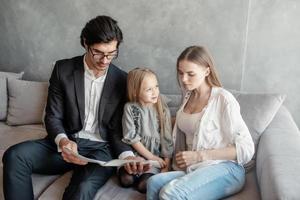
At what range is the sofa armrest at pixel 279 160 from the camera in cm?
140

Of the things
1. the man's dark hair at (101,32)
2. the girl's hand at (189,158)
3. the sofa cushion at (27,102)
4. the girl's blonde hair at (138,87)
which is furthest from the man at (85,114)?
the sofa cushion at (27,102)

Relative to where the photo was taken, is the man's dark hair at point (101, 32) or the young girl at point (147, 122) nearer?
the man's dark hair at point (101, 32)

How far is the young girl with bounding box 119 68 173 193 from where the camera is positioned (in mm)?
1897

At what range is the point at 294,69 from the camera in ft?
7.61

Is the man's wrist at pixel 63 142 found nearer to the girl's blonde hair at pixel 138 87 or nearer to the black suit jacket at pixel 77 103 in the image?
the black suit jacket at pixel 77 103

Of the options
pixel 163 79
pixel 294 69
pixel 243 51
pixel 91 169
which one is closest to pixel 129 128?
pixel 91 169

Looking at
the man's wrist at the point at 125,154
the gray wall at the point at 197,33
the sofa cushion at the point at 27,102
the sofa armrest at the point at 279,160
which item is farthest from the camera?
the sofa cushion at the point at 27,102

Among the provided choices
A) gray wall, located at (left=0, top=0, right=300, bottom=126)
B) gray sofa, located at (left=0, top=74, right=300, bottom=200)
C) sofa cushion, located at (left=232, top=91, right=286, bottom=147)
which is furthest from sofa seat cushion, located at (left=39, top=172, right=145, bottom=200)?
gray wall, located at (left=0, top=0, right=300, bottom=126)

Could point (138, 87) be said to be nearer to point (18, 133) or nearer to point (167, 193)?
point (167, 193)

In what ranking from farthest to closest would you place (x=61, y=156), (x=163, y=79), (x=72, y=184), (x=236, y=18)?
1. (x=163, y=79)
2. (x=236, y=18)
3. (x=61, y=156)
4. (x=72, y=184)

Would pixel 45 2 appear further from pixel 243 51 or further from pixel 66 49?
pixel 243 51

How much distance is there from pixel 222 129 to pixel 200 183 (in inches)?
11.5

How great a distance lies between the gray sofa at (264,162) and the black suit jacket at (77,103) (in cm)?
23

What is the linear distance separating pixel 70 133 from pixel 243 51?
1.13 m
